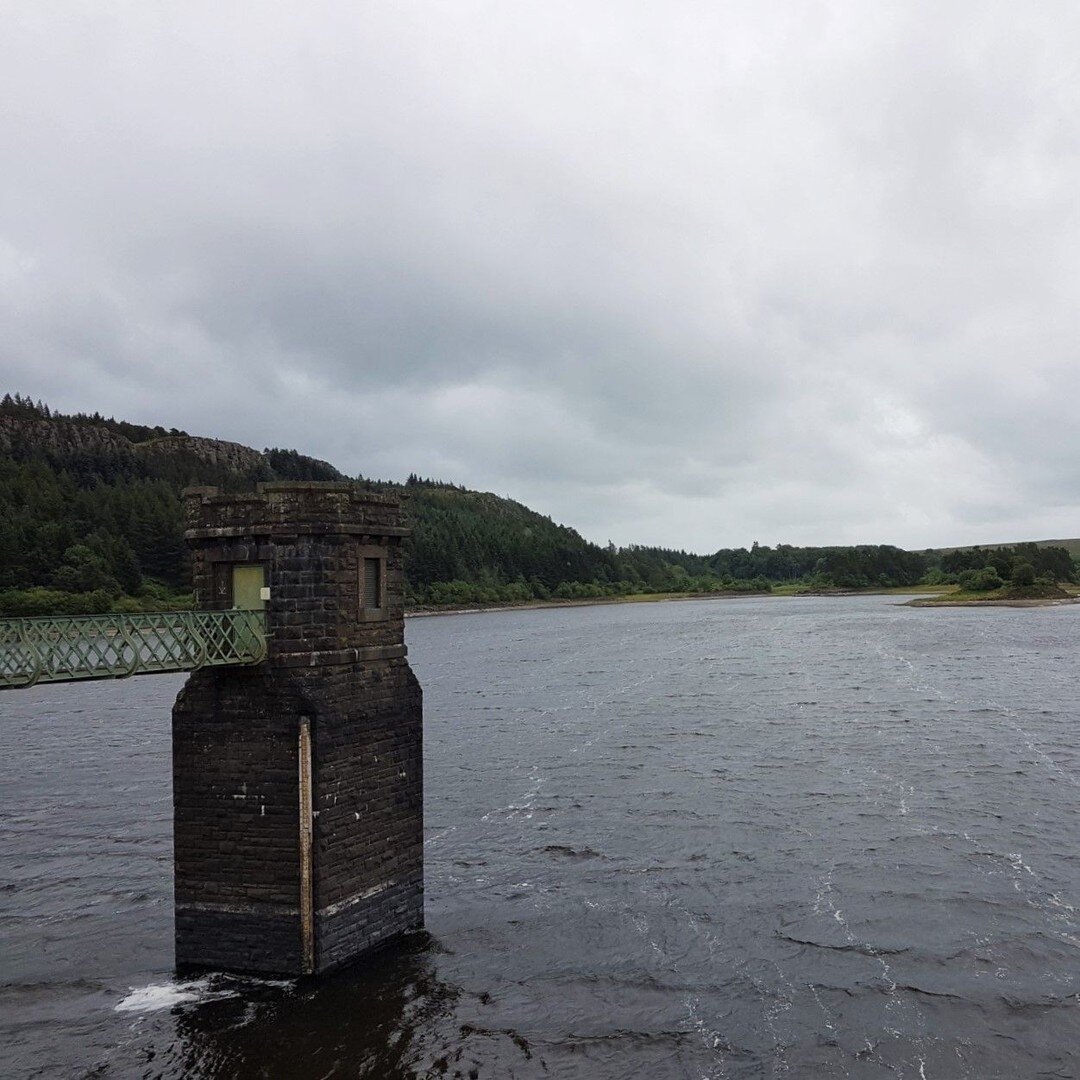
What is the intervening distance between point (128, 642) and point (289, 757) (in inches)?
158

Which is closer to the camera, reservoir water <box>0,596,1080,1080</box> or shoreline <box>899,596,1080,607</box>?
reservoir water <box>0,596,1080,1080</box>

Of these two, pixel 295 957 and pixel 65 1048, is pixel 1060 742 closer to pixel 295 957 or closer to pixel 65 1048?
pixel 295 957

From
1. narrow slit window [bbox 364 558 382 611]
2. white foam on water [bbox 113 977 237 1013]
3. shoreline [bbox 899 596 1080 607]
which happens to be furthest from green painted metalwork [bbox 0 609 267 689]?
shoreline [bbox 899 596 1080 607]

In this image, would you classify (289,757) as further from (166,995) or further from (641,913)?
(641,913)

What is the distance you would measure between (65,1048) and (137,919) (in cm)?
679

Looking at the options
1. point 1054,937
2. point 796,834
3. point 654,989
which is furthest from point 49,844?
point 1054,937

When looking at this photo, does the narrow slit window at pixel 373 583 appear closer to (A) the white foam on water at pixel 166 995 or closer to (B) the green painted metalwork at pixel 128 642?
(B) the green painted metalwork at pixel 128 642

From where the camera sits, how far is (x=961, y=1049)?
1761 centimetres

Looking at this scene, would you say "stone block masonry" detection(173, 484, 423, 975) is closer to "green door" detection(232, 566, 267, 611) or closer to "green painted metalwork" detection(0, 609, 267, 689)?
"green door" detection(232, 566, 267, 611)

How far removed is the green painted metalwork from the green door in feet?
1.76

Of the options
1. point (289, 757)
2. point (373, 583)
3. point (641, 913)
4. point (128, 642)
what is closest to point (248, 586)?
point (373, 583)

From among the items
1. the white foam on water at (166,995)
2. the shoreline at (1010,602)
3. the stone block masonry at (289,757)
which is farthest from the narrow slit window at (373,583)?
the shoreline at (1010,602)

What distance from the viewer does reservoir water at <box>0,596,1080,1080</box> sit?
17.8 metres

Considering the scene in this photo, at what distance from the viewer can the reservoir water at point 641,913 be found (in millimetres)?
17812
